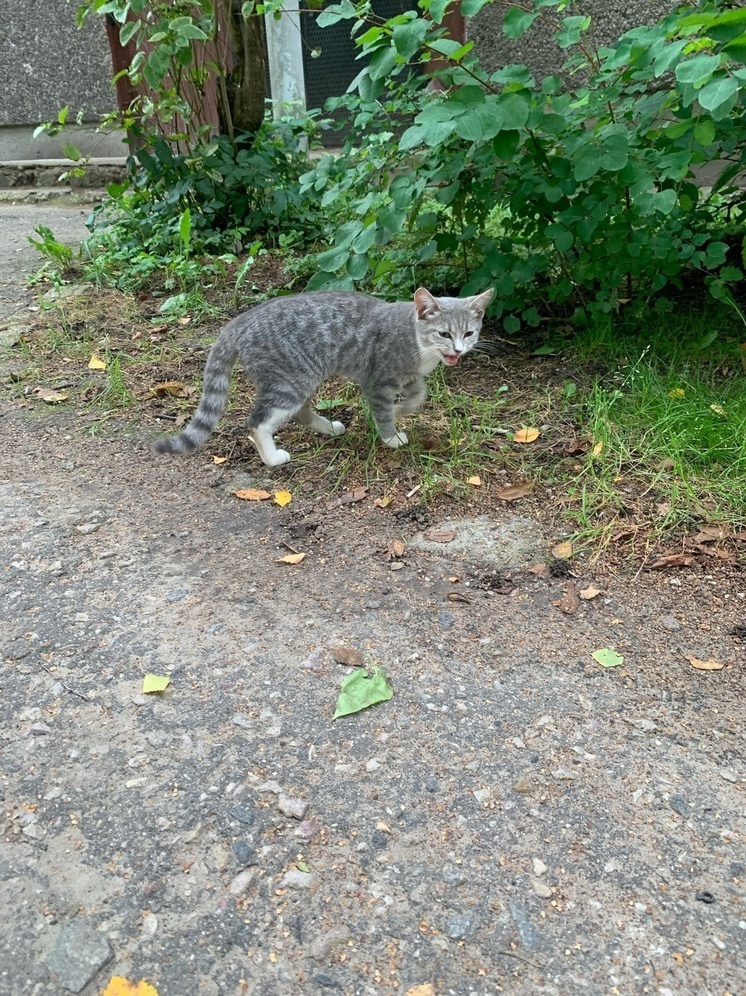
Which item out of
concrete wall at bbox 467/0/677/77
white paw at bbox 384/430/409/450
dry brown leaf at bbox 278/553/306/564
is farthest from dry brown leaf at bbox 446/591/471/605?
concrete wall at bbox 467/0/677/77

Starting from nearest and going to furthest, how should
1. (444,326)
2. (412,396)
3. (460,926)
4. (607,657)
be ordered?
(460,926), (607,657), (444,326), (412,396)

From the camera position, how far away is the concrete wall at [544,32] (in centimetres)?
642

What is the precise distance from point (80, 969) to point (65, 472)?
95.4 inches

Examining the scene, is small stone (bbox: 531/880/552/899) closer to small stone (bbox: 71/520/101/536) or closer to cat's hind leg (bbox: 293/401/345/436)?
small stone (bbox: 71/520/101/536)

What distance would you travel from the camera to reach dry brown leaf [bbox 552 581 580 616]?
8.59ft

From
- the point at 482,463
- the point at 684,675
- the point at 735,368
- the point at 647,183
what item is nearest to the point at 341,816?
the point at 684,675

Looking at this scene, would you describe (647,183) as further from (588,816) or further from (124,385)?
(124,385)

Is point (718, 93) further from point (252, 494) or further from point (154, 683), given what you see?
point (154, 683)

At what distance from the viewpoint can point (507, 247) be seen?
4012mm

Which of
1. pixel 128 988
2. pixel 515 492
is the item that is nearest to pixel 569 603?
pixel 515 492

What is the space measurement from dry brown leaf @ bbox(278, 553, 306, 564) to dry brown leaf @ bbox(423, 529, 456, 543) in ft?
1.64

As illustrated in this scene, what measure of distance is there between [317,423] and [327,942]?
2480 mm

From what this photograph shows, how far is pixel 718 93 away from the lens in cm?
246

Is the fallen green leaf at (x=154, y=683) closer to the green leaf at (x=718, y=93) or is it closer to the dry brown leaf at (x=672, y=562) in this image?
the dry brown leaf at (x=672, y=562)
